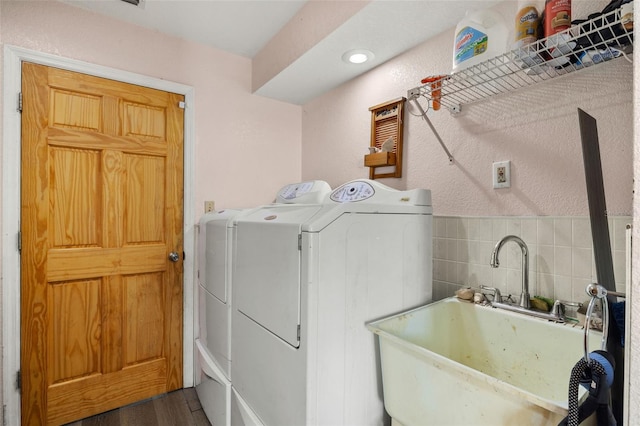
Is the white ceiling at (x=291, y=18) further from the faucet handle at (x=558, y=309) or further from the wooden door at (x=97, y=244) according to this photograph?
the faucet handle at (x=558, y=309)

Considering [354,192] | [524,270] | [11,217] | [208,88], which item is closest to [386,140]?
[354,192]

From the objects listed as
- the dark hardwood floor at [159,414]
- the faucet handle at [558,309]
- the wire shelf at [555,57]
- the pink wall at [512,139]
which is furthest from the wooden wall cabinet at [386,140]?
the dark hardwood floor at [159,414]

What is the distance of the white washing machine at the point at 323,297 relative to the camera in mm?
1079

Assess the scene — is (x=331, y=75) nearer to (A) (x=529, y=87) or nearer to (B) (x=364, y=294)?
(A) (x=529, y=87)

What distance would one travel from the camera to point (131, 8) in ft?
6.08

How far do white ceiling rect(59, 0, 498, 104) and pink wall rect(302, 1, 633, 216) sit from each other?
13 centimetres

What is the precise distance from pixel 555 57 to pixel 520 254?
770mm

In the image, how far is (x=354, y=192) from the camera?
5.45 feet

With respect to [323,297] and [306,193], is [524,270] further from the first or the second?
[306,193]

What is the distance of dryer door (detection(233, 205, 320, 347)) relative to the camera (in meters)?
1.12

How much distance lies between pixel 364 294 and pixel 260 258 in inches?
18.5

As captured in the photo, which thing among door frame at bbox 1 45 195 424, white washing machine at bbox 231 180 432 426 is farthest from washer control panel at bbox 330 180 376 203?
door frame at bbox 1 45 195 424

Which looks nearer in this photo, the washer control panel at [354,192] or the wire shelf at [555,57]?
the wire shelf at [555,57]

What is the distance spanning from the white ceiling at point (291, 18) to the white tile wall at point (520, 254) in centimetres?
100
